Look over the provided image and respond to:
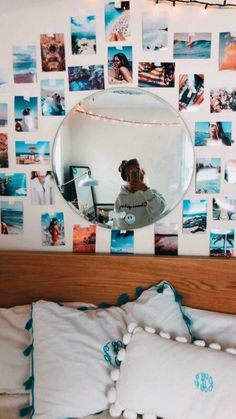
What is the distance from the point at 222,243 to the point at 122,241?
1.30ft

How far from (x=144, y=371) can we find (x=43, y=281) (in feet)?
1.93

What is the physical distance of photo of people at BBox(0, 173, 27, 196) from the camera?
1622 millimetres

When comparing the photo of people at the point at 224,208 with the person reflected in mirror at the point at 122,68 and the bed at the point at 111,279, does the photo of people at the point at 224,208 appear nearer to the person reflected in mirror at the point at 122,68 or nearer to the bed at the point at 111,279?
the bed at the point at 111,279

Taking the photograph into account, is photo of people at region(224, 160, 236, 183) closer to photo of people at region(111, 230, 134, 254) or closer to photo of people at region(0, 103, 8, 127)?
photo of people at region(111, 230, 134, 254)

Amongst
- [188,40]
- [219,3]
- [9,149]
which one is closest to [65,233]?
[9,149]

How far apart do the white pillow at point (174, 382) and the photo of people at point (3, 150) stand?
88 centimetres

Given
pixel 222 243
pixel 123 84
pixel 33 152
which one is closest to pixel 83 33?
pixel 123 84

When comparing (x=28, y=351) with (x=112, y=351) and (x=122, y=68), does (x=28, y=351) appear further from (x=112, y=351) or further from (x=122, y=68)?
(x=122, y=68)

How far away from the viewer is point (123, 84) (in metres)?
1.54

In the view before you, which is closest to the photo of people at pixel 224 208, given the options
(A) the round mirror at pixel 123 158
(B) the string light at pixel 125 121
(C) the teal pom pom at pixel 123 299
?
(A) the round mirror at pixel 123 158

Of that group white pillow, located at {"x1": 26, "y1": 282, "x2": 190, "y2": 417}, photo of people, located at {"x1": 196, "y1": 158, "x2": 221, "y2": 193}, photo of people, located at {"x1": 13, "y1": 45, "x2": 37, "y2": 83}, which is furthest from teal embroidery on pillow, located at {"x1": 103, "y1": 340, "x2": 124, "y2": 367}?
photo of people, located at {"x1": 13, "y1": 45, "x2": 37, "y2": 83}

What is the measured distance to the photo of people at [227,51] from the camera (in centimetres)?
148

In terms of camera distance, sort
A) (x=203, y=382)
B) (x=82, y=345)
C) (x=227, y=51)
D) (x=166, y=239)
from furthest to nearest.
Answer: (x=166, y=239) < (x=227, y=51) < (x=82, y=345) < (x=203, y=382)

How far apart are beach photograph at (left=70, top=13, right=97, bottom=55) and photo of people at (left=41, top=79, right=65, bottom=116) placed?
146 mm
